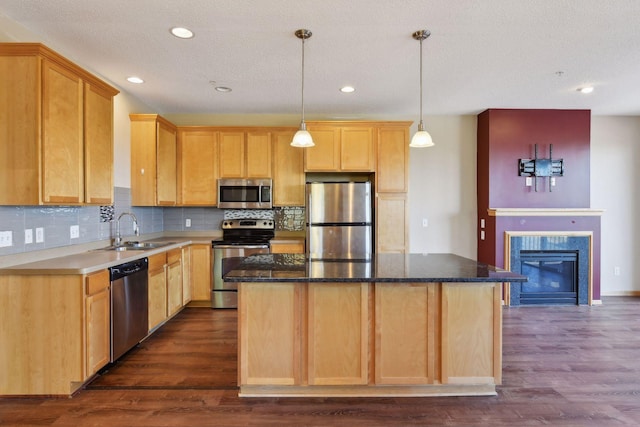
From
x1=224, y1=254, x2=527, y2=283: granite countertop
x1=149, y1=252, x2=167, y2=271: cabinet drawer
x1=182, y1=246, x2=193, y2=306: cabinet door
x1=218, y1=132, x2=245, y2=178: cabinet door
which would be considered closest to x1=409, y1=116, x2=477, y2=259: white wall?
x1=224, y1=254, x2=527, y2=283: granite countertop

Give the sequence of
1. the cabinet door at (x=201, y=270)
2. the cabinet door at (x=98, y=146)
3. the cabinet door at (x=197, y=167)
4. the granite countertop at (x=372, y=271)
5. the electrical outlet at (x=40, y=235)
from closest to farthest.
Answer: the granite countertop at (x=372, y=271)
the electrical outlet at (x=40, y=235)
the cabinet door at (x=98, y=146)
the cabinet door at (x=201, y=270)
the cabinet door at (x=197, y=167)

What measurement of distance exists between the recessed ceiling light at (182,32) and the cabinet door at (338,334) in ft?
6.80

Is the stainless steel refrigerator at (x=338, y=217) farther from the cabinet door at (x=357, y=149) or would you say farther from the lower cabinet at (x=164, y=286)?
the lower cabinet at (x=164, y=286)

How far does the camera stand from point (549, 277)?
4504mm

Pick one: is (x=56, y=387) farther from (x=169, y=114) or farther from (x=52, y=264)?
(x=169, y=114)

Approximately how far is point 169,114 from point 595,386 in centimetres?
547

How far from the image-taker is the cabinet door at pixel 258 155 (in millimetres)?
4566

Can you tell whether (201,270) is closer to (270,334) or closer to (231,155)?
(231,155)

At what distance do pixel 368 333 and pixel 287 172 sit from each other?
282cm

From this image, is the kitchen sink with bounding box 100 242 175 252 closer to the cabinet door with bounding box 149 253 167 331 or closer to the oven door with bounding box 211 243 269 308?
the cabinet door with bounding box 149 253 167 331

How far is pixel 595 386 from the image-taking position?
2.44 metres

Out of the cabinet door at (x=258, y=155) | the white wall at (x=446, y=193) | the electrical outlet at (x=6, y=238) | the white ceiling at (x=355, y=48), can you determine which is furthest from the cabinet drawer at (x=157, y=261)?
the white wall at (x=446, y=193)

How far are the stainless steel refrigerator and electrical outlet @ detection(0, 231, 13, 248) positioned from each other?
2.73m

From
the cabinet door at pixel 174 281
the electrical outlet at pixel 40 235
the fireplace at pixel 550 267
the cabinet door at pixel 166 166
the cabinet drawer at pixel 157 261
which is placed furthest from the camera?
the fireplace at pixel 550 267
